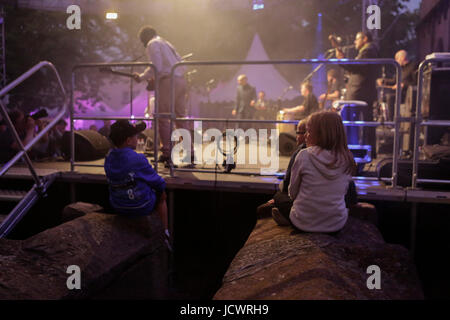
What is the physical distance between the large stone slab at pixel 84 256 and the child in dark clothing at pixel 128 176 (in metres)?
0.11

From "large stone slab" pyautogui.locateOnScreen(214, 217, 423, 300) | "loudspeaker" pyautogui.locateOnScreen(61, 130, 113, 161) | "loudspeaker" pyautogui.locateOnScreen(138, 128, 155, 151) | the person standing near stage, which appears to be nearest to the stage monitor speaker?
"large stone slab" pyautogui.locateOnScreen(214, 217, 423, 300)

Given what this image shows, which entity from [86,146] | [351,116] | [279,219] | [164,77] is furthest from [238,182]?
[86,146]

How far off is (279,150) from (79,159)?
3.24 meters

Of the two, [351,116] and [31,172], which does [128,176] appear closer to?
[31,172]

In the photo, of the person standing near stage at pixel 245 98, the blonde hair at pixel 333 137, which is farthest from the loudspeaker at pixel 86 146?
the person standing near stage at pixel 245 98

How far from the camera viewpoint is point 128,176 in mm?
3914

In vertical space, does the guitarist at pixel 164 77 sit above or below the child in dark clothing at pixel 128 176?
above

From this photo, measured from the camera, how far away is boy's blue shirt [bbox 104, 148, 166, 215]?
3920 millimetres

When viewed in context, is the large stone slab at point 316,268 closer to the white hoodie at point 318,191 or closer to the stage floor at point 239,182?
the white hoodie at point 318,191

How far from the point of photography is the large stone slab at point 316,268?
2430 millimetres

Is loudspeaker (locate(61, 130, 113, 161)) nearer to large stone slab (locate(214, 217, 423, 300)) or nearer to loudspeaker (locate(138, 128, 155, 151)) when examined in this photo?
loudspeaker (locate(138, 128, 155, 151))

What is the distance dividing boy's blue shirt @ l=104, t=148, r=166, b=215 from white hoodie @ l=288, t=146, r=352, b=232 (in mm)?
1283

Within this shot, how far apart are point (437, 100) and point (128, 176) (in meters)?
4.66

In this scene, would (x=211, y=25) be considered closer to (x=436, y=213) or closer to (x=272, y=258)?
(x=436, y=213)
